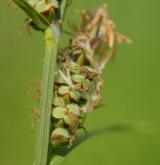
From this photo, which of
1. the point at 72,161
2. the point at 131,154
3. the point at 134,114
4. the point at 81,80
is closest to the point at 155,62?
the point at 134,114

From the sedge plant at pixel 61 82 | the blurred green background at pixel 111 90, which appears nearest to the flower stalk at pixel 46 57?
the sedge plant at pixel 61 82

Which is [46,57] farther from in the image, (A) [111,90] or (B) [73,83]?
(A) [111,90]

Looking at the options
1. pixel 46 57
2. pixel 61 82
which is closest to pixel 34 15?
pixel 46 57

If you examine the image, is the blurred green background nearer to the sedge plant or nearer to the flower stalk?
the sedge plant

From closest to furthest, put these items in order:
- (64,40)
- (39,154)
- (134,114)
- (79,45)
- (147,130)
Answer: (39,154)
(79,45)
(147,130)
(134,114)
(64,40)

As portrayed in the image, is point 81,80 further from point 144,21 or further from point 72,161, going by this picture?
point 144,21

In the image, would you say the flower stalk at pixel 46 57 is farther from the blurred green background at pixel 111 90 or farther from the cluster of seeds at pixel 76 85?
the blurred green background at pixel 111 90

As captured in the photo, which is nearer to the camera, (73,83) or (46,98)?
(46,98)
